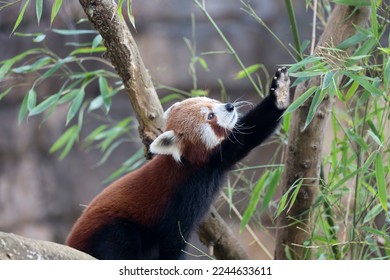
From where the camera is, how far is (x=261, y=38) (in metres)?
4.96

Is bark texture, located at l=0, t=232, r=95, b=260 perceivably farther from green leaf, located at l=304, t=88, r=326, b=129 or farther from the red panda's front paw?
the red panda's front paw

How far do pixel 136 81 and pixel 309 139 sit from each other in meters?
0.68

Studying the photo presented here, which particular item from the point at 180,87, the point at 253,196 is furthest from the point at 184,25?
the point at 253,196

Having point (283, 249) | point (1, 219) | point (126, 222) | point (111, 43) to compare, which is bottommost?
point (1, 219)

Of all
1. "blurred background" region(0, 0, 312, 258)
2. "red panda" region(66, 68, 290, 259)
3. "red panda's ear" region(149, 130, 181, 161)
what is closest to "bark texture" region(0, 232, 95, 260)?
"red panda" region(66, 68, 290, 259)

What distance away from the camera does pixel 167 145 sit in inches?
90.9

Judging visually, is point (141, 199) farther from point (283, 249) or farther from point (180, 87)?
point (180, 87)

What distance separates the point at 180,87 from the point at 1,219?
179cm

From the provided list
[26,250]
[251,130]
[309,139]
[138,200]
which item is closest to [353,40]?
[309,139]

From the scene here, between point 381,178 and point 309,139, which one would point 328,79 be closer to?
point 381,178

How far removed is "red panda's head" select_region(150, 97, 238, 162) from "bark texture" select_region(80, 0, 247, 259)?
0.28 feet

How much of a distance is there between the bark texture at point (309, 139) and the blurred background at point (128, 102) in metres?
2.52

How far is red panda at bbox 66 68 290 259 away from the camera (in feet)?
7.49

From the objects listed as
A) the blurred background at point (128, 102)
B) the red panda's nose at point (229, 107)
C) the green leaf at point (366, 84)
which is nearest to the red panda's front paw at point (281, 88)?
the red panda's nose at point (229, 107)
